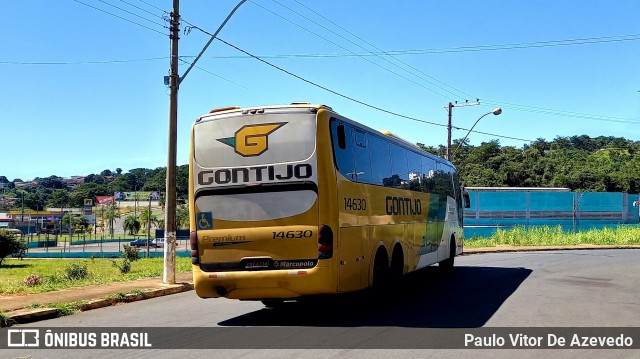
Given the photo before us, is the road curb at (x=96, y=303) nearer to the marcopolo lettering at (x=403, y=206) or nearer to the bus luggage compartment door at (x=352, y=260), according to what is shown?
the bus luggage compartment door at (x=352, y=260)

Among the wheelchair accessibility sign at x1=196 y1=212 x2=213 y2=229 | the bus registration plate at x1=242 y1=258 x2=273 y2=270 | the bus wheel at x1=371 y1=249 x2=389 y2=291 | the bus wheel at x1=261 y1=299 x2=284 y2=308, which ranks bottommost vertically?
the bus wheel at x1=261 y1=299 x2=284 y2=308

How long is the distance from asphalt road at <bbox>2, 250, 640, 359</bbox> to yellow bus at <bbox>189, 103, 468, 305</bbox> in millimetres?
702

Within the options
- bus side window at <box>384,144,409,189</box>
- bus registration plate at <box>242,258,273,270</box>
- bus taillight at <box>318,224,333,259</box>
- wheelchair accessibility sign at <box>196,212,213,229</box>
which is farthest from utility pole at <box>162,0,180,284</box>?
bus taillight at <box>318,224,333,259</box>

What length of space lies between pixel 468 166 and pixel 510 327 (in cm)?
9241

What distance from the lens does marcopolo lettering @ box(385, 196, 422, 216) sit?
12.6 meters

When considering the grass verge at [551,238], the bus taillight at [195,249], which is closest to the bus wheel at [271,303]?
the bus taillight at [195,249]

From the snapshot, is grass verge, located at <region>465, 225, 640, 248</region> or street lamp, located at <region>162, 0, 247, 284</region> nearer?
street lamp, located at <region>162, 0, 247, 284</region>

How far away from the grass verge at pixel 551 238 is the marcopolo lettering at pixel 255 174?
29768 millimetres

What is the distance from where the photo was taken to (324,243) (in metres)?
9.54

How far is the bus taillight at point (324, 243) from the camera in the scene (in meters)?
9.54

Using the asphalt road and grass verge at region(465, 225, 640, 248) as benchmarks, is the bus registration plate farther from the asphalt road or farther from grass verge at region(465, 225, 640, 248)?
grass verge at region(465, 225, 640, 248)

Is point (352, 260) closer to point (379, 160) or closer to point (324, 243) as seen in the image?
point (324, 243)

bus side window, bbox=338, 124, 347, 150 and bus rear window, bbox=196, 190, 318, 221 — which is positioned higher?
bus side window, bbox=338, 124, 347, 150

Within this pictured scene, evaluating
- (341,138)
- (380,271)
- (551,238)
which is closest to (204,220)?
(341,138)
